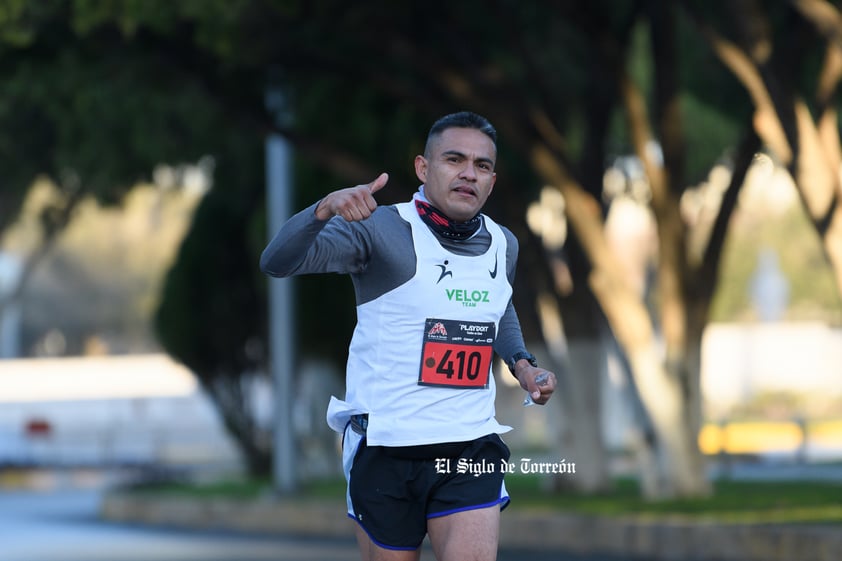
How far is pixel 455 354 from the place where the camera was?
16.9 feet

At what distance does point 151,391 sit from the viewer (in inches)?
2154

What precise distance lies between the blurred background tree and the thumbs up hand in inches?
321

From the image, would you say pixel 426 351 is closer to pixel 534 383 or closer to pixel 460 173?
pixel 534 383

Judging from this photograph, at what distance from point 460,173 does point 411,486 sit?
3.00ft

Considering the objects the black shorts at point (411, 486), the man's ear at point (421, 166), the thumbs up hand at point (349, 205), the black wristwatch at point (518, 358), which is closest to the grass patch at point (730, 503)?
the black wristwatch at point (518, 358)

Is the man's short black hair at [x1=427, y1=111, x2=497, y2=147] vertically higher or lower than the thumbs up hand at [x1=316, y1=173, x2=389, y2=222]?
higher

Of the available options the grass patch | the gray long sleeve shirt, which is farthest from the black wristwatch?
the grass patch

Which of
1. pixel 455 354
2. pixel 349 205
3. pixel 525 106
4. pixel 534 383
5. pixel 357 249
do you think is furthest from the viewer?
pixel 525 106

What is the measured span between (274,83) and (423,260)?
1338cm

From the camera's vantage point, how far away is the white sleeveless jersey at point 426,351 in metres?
5.14

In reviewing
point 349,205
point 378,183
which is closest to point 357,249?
point 378,183

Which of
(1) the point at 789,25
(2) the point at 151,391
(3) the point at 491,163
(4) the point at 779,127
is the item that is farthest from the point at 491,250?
(2) the point at 151,391

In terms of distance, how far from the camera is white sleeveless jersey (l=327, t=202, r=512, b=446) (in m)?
5.14

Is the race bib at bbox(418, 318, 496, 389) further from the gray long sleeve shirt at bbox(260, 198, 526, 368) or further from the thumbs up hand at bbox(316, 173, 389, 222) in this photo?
the thumbs up hand at bbox(316, 173, 389, 222)
